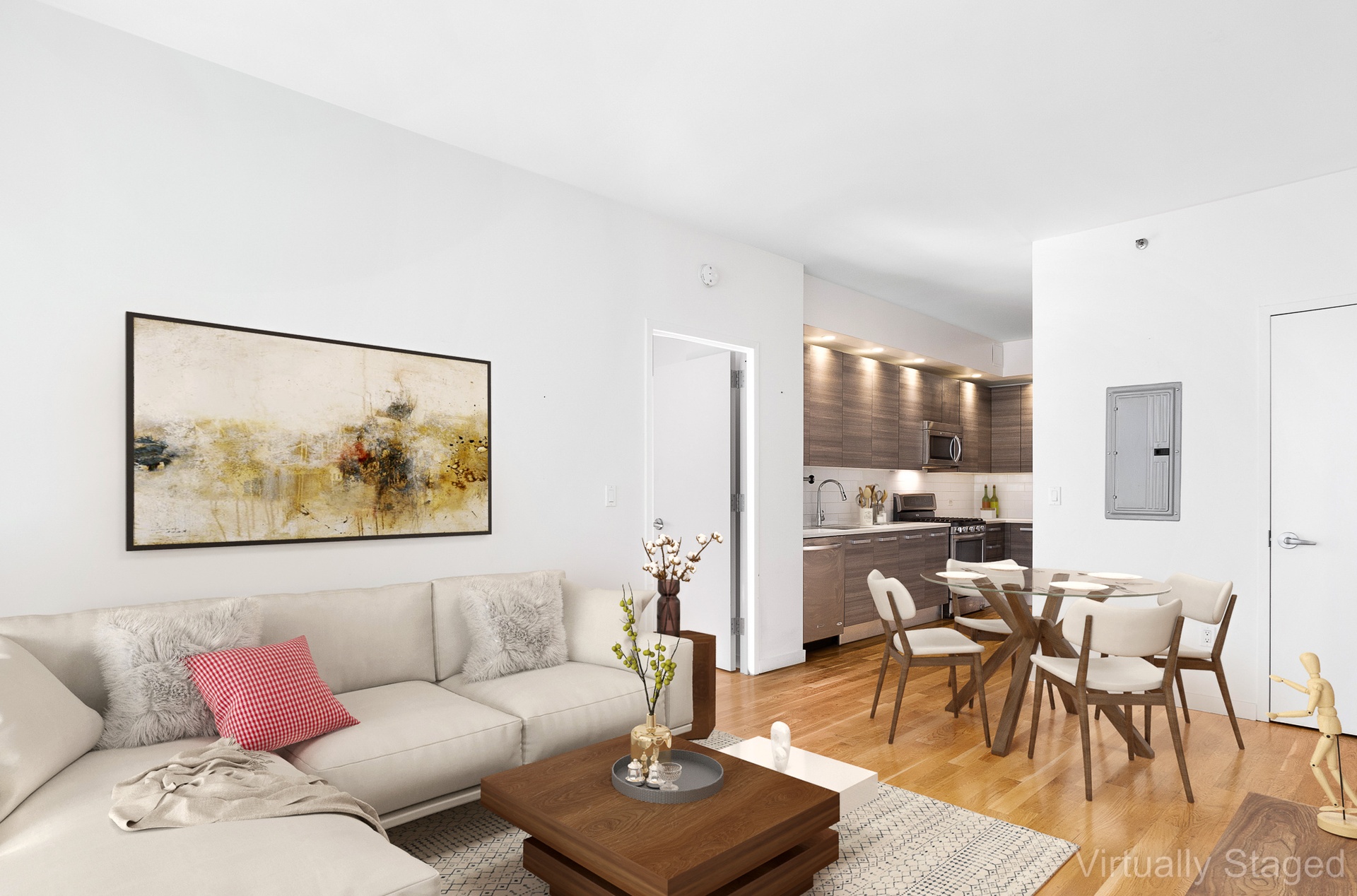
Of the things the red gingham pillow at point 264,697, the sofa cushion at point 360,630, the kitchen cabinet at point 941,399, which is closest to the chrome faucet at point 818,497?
the kitchen cabinet at point 941,399

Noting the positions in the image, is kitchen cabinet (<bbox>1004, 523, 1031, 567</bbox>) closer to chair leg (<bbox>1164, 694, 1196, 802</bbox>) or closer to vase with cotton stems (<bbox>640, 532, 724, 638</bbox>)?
chair leg (<bbox>1164, 694, 1196, 802</bbox>)

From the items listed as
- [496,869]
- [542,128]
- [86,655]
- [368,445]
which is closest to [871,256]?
[542,128]

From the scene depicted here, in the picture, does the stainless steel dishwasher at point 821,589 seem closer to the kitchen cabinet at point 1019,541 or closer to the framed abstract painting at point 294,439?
the framed abstract painting at point 294,439

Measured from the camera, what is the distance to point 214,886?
61.0 inches

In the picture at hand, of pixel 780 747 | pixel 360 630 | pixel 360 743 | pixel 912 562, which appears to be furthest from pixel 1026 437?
pixel 360 743

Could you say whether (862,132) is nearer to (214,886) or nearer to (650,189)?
(650,189)

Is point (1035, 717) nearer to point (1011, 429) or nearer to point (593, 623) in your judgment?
point (593, 623)

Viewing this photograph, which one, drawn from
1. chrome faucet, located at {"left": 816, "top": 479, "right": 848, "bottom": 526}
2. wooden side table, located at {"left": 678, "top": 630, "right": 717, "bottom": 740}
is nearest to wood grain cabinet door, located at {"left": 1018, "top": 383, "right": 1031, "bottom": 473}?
chrome faucet, located at {"left": 816, "top": 479, "right": 848, "bottom": 526}

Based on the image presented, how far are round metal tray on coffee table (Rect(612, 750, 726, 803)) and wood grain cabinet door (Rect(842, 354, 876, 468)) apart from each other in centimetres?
428

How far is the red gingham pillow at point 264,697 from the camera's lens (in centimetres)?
236

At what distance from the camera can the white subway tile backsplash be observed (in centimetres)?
691

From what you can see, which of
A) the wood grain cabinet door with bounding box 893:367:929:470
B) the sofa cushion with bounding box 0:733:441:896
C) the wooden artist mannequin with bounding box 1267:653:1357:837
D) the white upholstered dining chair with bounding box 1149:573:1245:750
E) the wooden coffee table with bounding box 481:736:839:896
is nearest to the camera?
the sofa cushion with bounding box 0:733:441:896

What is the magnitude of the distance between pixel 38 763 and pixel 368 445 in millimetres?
1675

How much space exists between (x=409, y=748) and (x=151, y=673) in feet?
2.73
